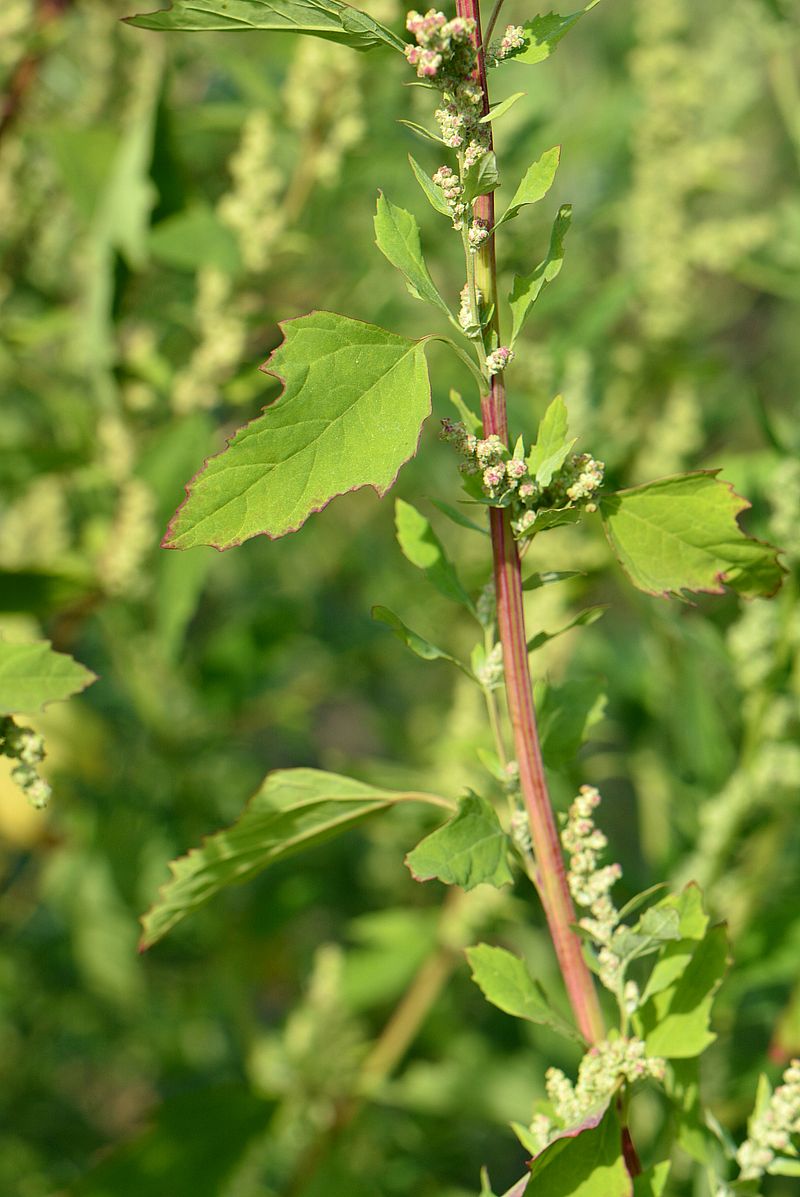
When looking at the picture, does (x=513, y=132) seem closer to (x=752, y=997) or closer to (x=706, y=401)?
(x=706, y=401)

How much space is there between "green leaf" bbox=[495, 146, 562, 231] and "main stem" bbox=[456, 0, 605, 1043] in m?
0.02

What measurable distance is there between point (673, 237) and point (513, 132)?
22cm

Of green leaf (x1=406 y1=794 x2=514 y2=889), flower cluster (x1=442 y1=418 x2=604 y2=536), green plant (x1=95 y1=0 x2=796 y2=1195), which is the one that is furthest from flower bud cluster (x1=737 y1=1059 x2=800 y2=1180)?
flower cluster (x1=442 y1=418 x2=604 y2=536)

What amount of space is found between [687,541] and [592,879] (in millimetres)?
145

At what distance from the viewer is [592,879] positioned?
21.1 inches

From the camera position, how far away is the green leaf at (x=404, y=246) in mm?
494

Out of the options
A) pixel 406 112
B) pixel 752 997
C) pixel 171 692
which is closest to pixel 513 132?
pixel 406 112

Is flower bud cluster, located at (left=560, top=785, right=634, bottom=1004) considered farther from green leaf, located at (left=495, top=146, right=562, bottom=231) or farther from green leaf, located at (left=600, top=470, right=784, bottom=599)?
green leaf, located at (left=495, top=146, right=562, bottom=231)

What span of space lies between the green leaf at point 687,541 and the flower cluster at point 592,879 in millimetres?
94

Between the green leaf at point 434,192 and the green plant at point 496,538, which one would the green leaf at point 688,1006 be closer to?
the green plant at point 496,538

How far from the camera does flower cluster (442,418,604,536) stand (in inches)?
19.3

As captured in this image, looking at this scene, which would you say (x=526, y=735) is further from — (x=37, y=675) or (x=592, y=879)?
(x=37, y=675)

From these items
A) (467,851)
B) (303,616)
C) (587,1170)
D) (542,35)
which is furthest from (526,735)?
(303,616)

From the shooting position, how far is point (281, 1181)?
55.4 inches
